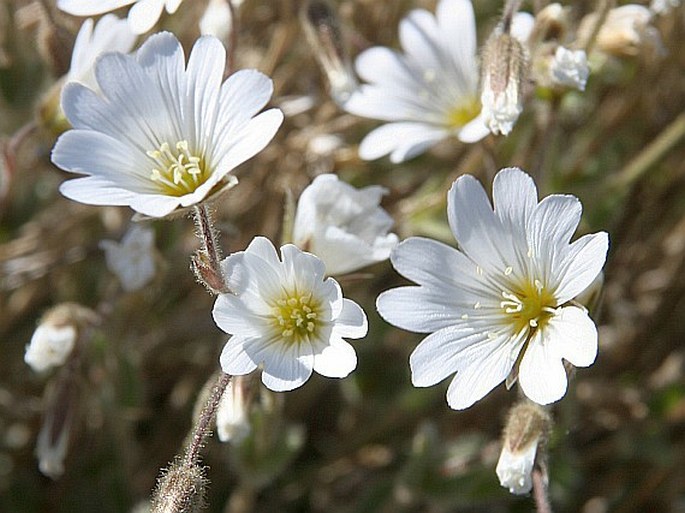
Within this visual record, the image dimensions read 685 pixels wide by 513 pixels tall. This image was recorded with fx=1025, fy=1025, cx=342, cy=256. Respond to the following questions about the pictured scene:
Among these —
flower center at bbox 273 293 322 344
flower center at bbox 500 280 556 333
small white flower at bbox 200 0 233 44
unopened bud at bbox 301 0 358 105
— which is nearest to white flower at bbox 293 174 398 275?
flower center at bbox 273 293 322 344

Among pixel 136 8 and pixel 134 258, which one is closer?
pixel 136 8

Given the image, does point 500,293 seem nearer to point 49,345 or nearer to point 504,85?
point 504,85

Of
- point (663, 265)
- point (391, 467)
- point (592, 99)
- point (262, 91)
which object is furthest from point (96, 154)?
point (663, 265)

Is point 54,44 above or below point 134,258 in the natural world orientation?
above

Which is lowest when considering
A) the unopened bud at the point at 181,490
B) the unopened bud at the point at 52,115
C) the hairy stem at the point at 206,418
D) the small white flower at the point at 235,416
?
the small white flower at the point at 235,416

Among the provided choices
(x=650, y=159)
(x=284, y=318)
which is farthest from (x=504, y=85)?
(x=650, y=159)

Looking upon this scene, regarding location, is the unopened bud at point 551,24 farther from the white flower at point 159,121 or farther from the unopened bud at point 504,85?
the white flower at point 159,121

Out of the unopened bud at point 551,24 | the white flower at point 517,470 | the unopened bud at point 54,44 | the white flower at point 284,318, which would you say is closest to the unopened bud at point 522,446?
the white flower at point 517,470
